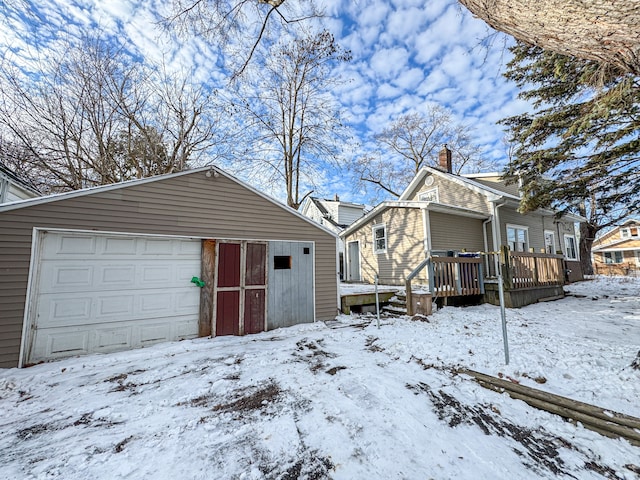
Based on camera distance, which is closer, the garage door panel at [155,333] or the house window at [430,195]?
the garage door panel at [155,333]

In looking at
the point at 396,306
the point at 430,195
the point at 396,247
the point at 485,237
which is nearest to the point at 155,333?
the point at 396,306

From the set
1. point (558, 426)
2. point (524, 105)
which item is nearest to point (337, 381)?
point (558, 426)

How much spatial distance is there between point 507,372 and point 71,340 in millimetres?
6876

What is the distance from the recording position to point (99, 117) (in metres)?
10.6

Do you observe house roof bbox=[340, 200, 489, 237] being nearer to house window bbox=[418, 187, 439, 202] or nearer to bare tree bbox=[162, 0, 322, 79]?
house window bbox=[418, 187, 439, 202]

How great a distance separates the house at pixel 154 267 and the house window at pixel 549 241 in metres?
13.3

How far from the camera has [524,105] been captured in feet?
28.6

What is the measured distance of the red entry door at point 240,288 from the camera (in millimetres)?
5652

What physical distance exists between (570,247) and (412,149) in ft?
41.1

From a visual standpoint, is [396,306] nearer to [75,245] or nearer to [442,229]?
[442,229]

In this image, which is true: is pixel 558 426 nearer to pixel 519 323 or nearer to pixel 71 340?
pixel 519 323

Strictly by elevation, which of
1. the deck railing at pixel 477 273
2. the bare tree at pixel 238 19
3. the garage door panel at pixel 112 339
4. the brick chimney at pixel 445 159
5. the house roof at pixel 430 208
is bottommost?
the garage door panel at pixel 112 339

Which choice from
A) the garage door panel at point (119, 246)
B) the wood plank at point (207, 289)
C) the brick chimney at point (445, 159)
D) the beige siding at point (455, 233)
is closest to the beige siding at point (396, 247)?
the beige siding at point (455, 233)

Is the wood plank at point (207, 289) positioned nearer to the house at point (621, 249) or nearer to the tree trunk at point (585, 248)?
the tree trunk at point (585, 248)
